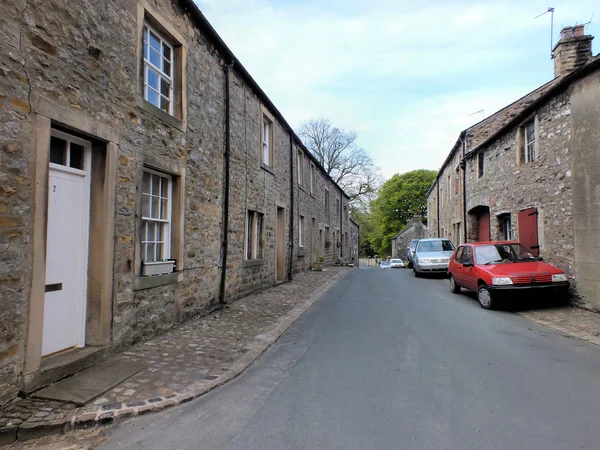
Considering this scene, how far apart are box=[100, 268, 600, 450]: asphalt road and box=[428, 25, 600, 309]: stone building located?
312 cm

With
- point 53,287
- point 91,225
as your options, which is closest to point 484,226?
point 91,225

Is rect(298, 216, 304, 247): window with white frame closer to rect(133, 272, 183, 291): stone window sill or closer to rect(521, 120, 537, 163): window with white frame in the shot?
rect(521, 120, 537, 163): window with white frame

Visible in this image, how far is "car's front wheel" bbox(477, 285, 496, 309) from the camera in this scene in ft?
26.0

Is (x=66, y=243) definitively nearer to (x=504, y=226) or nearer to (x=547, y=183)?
(x=547, y=183)

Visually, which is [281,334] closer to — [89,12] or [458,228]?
[89,12]

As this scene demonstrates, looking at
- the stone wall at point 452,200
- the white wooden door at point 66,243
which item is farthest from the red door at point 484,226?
the white wooden door at point 66,243

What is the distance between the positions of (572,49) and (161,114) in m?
13.0

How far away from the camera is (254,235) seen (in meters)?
10.4

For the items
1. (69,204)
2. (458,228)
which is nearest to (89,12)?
(69,204)

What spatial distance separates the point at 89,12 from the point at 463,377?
6.36 m


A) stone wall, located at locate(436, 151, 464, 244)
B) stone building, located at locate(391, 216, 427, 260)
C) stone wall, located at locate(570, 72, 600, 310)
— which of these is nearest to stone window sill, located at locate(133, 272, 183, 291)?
stone wall, located at locate(570, 72, 600, 310)

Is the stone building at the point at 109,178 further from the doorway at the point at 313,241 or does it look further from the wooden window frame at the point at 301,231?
the doorway at the point at 313,241

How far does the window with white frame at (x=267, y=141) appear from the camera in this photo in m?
11.4

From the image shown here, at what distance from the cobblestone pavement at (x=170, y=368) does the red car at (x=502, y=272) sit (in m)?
4.58
